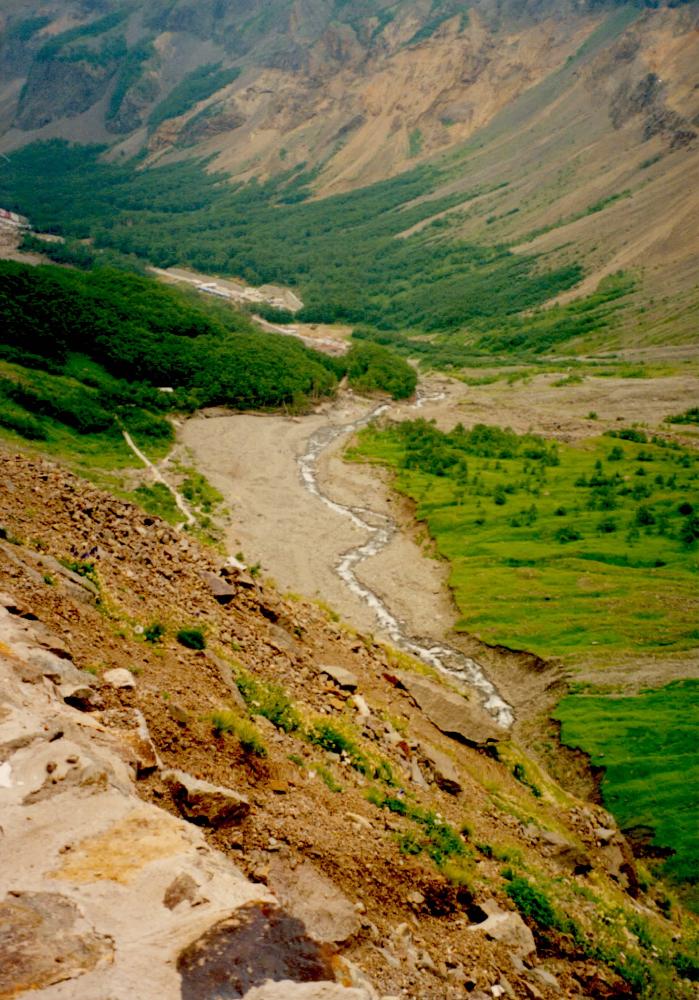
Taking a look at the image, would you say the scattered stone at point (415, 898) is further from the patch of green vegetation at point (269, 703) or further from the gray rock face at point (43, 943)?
the gray rock face at point (43, 943)

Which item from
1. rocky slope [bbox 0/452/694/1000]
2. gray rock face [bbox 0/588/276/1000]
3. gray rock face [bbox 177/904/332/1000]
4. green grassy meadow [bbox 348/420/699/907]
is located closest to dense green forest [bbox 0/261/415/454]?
green grassy meadow [bbox 348/420/699/907]

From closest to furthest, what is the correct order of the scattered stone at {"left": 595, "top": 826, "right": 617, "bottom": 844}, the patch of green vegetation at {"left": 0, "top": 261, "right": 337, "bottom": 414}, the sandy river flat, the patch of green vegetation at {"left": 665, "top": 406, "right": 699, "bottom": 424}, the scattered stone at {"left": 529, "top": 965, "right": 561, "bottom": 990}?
the scattered stone at {"left": 529, "top": 965, "right": 561, "bottom": 990} → the scattered stone at {"left": 595, "top": 826, "right": 617, "bottom": 844} → the sandy river flat → the patch of green vegetation at {"left": 0, "top": 261, "right": 337, "bottom": 414} → the patch of green vegetation at {"left": 665, "top": 406, "right": 699, "bottom": 424}

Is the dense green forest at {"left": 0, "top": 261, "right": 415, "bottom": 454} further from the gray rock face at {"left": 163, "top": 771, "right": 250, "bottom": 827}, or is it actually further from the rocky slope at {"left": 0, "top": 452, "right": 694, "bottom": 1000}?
the gray rock face at {"left": 163, "top": 771, "right": 250, "bottom": 827}

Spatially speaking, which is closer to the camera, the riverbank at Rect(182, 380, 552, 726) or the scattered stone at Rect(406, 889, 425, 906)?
the scattered stone at Rect(406, 889, 425, 906)

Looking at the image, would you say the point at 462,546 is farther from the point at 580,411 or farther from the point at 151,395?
the point at 580,411

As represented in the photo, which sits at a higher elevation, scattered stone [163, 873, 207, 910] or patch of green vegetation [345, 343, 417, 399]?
patch of green vegetation [345, 343, 417, 399]

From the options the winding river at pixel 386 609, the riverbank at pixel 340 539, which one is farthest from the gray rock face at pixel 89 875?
the riverbank at pixel 340 539

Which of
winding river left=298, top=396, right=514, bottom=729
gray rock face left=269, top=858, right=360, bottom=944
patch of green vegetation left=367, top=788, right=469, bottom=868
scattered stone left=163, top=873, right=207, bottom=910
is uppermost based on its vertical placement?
scattered stone left=163, top=873, right=207, bottom=910
